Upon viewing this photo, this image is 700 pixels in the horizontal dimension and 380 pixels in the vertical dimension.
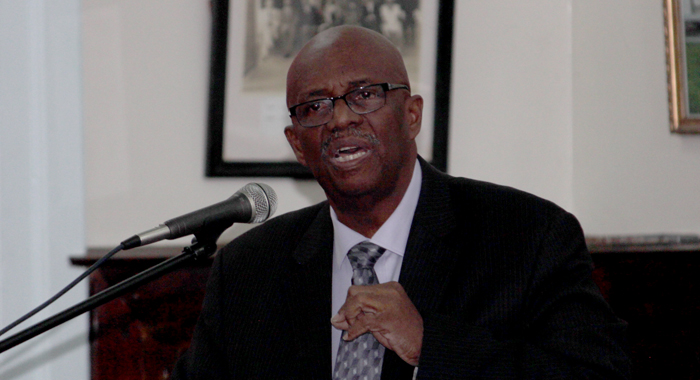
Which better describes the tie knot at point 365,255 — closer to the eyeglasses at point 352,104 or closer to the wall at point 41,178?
the eyeglasses at point 352,104

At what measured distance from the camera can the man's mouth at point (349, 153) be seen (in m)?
1.73

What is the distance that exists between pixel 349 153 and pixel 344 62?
0.23 meters

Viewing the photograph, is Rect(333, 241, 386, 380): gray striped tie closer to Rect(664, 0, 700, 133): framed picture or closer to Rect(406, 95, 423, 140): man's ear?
Rect(406, 95, 423, 140): man's ear

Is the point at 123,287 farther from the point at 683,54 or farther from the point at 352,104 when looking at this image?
the point at 683,54

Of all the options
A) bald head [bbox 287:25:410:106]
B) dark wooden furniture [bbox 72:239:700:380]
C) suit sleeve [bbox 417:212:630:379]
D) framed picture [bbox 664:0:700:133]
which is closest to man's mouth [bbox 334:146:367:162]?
bald head [bbox 287:25:410:106]

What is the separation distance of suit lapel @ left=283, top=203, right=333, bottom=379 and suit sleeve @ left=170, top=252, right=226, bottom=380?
0.21 m

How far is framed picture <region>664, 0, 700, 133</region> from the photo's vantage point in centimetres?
268

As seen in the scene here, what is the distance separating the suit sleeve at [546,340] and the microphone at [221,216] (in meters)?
0.43

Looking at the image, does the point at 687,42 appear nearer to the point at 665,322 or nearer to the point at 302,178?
the point at 665,322

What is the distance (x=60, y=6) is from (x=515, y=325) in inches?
71.4

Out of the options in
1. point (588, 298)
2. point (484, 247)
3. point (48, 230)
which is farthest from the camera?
point (48, 230)

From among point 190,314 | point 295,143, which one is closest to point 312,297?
point 295,143

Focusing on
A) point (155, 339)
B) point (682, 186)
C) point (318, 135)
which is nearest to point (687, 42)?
point (682, 186)

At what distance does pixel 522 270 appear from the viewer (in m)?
1.66
